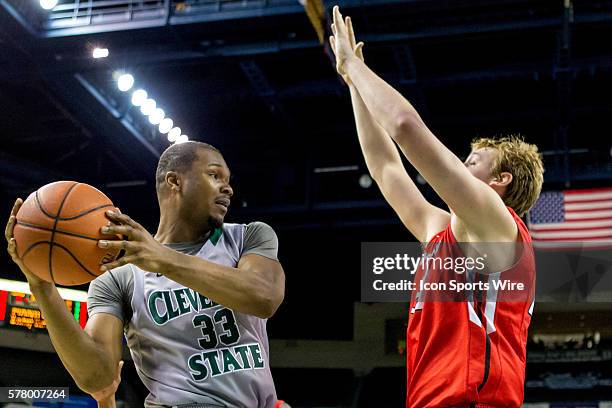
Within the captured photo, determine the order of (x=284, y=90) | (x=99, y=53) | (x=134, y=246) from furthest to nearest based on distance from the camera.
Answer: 1. (x=284, y=90)
2. (x=99, y=53)
3. (x=134, y=246)

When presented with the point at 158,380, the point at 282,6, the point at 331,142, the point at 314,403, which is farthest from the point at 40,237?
the point at 314,403

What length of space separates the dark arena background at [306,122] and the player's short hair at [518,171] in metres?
5.01

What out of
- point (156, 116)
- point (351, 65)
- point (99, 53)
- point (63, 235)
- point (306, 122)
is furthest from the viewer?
point (306, 122)

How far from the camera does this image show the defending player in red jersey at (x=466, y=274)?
2727mm

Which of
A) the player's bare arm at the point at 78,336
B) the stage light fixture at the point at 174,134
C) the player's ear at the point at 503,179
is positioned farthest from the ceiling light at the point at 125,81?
the player's ear at the point at 503,179

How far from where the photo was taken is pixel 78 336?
2.87m

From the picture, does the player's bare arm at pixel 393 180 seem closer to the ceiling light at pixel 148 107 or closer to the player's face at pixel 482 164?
the player's face at pixel 482 164

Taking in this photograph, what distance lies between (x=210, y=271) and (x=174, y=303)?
428 millimetres

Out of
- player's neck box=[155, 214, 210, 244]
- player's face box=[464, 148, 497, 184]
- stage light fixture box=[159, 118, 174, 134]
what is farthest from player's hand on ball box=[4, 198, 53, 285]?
stage light fixture box=[159, 118, 174, 134]

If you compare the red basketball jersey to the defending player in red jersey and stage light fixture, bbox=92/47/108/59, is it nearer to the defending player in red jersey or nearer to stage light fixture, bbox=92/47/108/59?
the defending player in red jersey

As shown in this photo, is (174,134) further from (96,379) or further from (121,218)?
(121,218)

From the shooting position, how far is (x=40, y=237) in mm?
2697

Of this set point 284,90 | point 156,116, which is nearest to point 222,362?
point 284,90

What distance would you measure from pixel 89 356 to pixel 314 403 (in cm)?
1455
